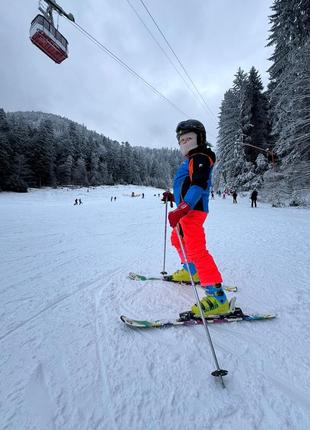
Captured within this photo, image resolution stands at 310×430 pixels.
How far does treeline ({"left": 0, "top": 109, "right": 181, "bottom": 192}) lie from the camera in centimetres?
4841

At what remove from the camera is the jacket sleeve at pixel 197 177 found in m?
2.58

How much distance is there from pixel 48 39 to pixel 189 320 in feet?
30.8

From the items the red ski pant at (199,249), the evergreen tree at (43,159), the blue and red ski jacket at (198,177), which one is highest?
the evergreen tree at (43,159)

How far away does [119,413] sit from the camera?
1434 mm

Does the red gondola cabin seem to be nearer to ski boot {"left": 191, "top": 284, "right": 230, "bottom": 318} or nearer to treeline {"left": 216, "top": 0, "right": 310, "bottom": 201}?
ski boot {"left": 191, "top": 284, "right": 230, "bottom": 318}

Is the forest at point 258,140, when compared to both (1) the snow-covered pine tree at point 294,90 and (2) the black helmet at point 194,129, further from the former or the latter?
Answer: (2) the black helmet at point 194,129

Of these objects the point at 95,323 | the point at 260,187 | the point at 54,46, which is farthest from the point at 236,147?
the point at 95,323

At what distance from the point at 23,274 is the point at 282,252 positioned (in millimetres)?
5191

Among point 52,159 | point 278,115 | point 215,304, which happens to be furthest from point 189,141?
point 52,159

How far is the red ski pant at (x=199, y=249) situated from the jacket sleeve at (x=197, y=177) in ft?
0.72

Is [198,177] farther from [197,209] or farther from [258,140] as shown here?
[258,140]

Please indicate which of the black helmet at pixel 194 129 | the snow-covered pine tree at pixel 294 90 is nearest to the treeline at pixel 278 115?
the snow-covered pine tree at pixel 294 90

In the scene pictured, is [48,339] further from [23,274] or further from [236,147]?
[236,147]

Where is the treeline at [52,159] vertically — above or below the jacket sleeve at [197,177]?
above
